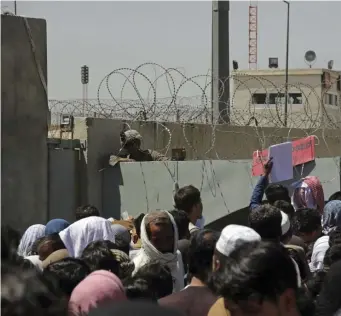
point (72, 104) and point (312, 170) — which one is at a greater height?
point (72, 104)

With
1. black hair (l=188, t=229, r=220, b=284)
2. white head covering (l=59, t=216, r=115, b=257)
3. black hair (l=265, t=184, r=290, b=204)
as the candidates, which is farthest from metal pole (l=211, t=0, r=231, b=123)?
black hair (l=188, t=229, r=220, b=284)

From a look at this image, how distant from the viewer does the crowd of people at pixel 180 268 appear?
201cm

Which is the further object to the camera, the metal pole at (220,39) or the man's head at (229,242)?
the metal pole at (220,39)

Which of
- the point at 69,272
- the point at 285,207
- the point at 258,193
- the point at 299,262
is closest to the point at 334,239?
the point at 299,262

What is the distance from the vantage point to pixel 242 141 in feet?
37.5

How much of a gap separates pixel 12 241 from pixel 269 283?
0.73m

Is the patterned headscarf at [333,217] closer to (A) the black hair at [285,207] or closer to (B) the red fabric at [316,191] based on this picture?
(A) the black hair at [285,207]

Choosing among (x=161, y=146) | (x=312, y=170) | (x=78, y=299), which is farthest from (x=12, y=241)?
(x=161, y=146)

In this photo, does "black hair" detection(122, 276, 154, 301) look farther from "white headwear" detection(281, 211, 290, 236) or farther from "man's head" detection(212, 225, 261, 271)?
"white headwear" detection(281, 211, 290, 236)

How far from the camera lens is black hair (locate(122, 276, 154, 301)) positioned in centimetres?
322

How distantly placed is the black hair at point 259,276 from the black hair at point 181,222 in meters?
2.25

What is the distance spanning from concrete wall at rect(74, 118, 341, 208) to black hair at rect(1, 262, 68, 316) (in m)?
7.38

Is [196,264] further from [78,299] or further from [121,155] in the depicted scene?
[121,155]

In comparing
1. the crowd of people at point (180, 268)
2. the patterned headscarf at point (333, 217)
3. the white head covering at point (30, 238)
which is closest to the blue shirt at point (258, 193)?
the crowd of people at point (180, 268)
